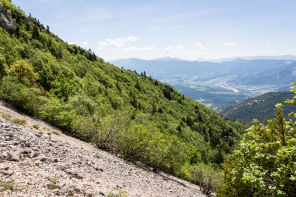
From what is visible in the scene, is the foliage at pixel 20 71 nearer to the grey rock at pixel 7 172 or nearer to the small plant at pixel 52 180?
the grey rock at pixel 7 172

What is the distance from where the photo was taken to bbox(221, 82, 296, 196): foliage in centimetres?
691

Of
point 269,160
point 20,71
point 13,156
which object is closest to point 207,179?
point 269,160

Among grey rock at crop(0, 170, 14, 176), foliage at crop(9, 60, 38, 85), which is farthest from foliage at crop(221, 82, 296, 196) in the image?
foliage at crop(9, 60, 38, 85)

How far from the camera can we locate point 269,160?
347 inches

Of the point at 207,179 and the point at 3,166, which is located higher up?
the point at 3,166

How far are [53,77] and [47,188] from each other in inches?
2034

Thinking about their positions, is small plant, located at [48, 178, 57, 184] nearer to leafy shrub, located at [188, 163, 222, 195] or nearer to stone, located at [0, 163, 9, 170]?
stone, located at [0, 163, 9, 170]

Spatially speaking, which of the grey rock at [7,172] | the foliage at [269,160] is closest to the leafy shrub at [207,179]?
the foliage at [269,160]

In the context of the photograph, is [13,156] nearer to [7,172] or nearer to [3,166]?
[3,166]

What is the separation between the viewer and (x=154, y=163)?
25.5 metres

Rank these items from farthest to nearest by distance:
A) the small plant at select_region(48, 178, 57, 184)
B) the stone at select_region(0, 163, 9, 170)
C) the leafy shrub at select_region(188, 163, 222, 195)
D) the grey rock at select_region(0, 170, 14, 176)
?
the leafy shrub at select_region(188, 163, 222, 195)
the small plant at select_region(48, 178, 57, 184)
the stone at select_region(0, 163, 9, 170)
the grey rock at select_region(0, 170, 14, 176)

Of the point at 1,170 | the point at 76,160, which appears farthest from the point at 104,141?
the point at 1,170

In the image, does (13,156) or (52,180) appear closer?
(52,180)

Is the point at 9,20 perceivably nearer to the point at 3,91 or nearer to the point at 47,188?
→ the point at 3,91
